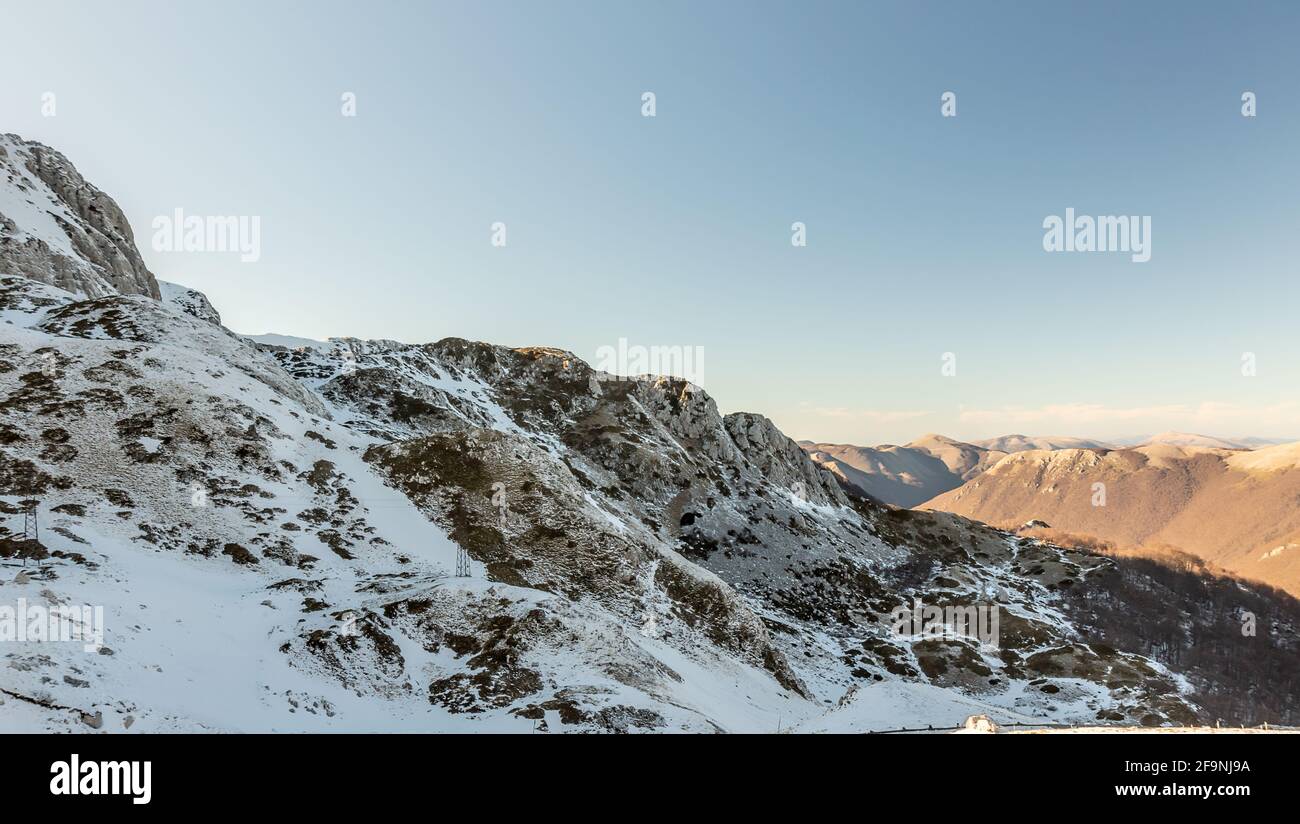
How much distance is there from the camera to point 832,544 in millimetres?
134375

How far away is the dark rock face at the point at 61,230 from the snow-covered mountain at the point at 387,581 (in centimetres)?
121

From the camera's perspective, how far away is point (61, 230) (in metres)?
95.4

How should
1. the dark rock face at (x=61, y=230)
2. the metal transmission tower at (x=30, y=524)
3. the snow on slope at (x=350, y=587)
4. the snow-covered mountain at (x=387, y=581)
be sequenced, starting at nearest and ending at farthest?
1. the snow on slope at (x=350, y=587)
2. the snow-covered mountain at (x=387, y=581)
3. the metal transmission tower at (x=30, y=524)
4. the dark rock face at (x=61, y=230)

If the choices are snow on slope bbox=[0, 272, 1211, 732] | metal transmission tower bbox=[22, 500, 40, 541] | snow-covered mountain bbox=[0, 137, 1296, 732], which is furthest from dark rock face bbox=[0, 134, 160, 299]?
metal transmission tower bbox=[22, 500, 40, 541]

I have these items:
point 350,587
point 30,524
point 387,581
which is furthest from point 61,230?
Result: point 387,581

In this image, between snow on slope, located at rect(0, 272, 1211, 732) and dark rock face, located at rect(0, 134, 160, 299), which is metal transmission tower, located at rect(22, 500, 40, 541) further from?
dark rock face, located at rect(0, 134, 160, 299)

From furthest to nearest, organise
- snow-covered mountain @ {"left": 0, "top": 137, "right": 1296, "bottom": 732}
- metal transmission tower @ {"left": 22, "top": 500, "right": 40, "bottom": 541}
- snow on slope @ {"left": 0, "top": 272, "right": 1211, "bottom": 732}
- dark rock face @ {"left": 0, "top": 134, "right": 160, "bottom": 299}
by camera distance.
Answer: dark rock face @ {"left": 0, "top": 134, "right": 160, "bottom": 299} < metal transmission tower @ {"left": 22, "top": 500, "right": 40, "bottom": 541} < snow-covered mountain @ {"left": 0, "top": 137, "right": 1296, "bottom": 732} < snow on slope @ {"left": 0, "top": 272, "right": 1211, "bottom": 732}

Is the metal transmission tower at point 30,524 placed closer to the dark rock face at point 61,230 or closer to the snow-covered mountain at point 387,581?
the snow-covered mountain at point 387,581

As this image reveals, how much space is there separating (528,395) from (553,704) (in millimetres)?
121166

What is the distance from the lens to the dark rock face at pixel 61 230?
83062 millimetres

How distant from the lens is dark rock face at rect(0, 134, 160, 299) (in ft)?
273

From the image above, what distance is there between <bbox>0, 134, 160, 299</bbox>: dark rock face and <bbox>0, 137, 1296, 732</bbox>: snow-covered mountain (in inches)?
47.5

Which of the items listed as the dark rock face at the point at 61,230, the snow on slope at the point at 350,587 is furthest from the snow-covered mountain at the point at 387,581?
the dark rock face at the point at 61,230

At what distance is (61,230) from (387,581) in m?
101
